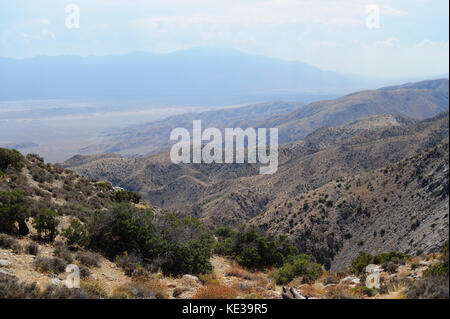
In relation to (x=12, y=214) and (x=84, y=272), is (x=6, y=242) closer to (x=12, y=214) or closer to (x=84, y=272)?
(x=12, y=214)

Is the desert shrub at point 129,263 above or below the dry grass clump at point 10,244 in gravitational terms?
below

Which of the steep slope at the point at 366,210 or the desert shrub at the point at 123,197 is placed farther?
the steep slope at the point at 366,210

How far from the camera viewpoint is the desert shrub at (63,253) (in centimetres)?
932

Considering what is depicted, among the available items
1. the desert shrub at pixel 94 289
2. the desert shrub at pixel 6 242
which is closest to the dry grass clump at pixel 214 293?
the desert shrub at pixel 94 289

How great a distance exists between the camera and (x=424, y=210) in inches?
955

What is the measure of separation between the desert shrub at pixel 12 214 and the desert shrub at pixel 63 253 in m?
1.62

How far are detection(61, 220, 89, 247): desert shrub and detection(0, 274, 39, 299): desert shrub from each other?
3398mm

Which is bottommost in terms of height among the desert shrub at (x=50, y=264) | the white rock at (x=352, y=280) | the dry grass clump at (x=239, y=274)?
the dry grass clump at (x=239, y=274)

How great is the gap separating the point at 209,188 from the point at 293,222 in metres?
A: 44.4

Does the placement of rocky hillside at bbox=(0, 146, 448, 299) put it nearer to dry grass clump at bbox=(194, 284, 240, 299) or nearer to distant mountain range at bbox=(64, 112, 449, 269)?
dry grass clump at bbox=(194, 284, 240, 299)

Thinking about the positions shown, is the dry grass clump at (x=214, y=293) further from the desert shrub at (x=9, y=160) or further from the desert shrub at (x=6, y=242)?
the desert shrub at (x=9, y=160)

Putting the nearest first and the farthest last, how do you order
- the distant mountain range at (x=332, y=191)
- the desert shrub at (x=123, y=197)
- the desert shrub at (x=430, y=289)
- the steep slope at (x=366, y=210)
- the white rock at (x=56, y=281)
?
the desert shrub at (x=430, y=289) → the white rock at (x=56, y=281) → the desert shrub at (x=123, y=197) → the steep slope at (x=366, y=210) → the distant mountain range at (x=332, y=191)

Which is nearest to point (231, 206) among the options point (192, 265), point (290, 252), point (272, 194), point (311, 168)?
point (272, 194)
